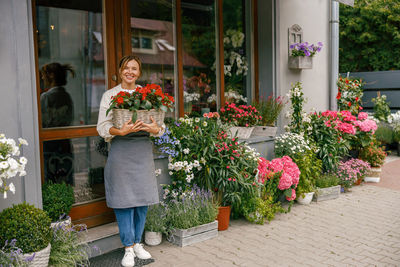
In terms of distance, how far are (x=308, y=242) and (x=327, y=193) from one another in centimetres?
178

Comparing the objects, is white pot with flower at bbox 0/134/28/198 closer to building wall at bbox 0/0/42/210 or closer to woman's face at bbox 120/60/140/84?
building wall at bbox 0/0/42/210

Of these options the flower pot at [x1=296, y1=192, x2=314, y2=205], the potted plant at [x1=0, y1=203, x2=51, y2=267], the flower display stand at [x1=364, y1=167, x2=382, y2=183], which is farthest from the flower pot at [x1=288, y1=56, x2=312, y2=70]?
the potted plant at [x1=0, y1=203, x2=51, y2=267]

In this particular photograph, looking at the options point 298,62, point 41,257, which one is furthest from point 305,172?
point 41,257

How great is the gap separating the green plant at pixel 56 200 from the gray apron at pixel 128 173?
45 centimetres

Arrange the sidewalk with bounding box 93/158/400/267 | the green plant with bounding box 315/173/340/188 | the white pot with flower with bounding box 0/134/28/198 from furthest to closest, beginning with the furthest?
the green plant with bounding box 315/173/340/188
the sidewalk with bounding box 93/158/400/267
the white pot with flower with bounding box 0/134/28/198

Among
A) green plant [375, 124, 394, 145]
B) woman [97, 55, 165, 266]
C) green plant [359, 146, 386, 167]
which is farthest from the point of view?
green plant [375, 124, 394, 145]

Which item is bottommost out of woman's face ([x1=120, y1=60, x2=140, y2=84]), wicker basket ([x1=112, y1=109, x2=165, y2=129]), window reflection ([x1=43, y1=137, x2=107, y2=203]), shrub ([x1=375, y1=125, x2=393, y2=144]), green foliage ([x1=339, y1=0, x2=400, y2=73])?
shrub ([x1=375, y1=125, x2=393, y2=144])

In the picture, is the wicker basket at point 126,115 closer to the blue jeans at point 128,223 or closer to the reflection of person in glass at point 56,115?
the blue jeans at point 128,223

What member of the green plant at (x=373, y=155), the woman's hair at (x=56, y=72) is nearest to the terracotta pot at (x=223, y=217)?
the woman's hair at (x=56, y=72)

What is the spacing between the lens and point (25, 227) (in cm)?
294

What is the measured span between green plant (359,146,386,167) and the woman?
4.66 metres

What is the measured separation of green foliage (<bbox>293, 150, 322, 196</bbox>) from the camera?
5.46 metres

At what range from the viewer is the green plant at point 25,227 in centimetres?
292

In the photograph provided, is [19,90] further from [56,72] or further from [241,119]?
[241,119]
